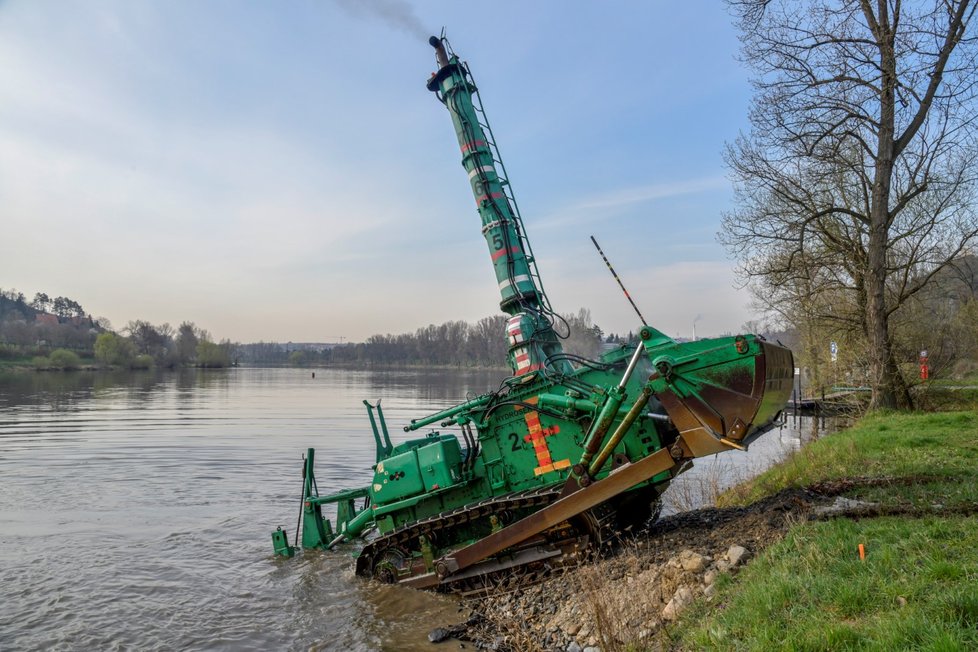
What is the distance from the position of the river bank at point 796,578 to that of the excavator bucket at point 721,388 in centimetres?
97

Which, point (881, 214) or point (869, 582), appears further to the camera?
point (881, 214)

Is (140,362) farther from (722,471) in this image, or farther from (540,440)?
(540,440)

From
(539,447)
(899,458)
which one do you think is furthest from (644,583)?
(899,458)

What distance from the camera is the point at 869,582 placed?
13.1ft

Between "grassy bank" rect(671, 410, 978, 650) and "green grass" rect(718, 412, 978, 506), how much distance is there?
4.0 inches

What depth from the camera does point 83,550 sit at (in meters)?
9.95

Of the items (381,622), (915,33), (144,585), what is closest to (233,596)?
(144,585)

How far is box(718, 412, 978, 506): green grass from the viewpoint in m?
7.37

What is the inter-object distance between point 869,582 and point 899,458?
5921 mm

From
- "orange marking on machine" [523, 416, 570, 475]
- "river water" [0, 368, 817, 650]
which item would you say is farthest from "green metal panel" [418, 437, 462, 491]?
"river water" [0, 368, 817, 650]

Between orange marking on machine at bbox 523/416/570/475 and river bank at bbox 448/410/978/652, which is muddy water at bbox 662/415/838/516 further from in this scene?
orange marking on machine at bbox 523/416/570/475

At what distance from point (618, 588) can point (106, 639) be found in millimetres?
5725

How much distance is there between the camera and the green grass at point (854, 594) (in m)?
3.29

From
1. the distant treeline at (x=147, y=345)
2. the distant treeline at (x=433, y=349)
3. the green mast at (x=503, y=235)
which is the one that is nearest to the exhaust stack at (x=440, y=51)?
the green mast at (x=503, y=235)
